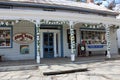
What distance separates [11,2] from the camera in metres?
15.3

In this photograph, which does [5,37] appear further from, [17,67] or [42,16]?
[17,67]

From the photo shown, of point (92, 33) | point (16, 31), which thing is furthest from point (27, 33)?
point (92, 33)

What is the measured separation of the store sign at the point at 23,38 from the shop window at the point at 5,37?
42 cm

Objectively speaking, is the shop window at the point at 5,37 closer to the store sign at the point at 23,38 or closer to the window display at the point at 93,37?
the store sign at the point at 23,38

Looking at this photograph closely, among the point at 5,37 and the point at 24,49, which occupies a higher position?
the point at 5,37

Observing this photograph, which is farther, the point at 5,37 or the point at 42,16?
the point at 5,37

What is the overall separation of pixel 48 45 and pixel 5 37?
131 inches

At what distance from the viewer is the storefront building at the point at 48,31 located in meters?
12.5

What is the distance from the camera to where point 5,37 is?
14086mm

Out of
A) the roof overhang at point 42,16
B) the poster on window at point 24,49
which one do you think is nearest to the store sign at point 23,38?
the poster on window at point 24,49

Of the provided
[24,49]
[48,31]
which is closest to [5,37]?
[24,49]

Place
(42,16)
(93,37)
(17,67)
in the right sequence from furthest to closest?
(93,37) → (42,16) → (17,67)

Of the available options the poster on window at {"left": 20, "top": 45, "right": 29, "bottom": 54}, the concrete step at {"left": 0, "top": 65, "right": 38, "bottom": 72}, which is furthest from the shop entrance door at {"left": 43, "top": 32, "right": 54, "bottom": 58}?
the concrete step at {"left": 0, "top": 65, "right": 38, "bottom": 72}

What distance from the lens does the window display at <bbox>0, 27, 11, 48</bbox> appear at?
45.8ft
